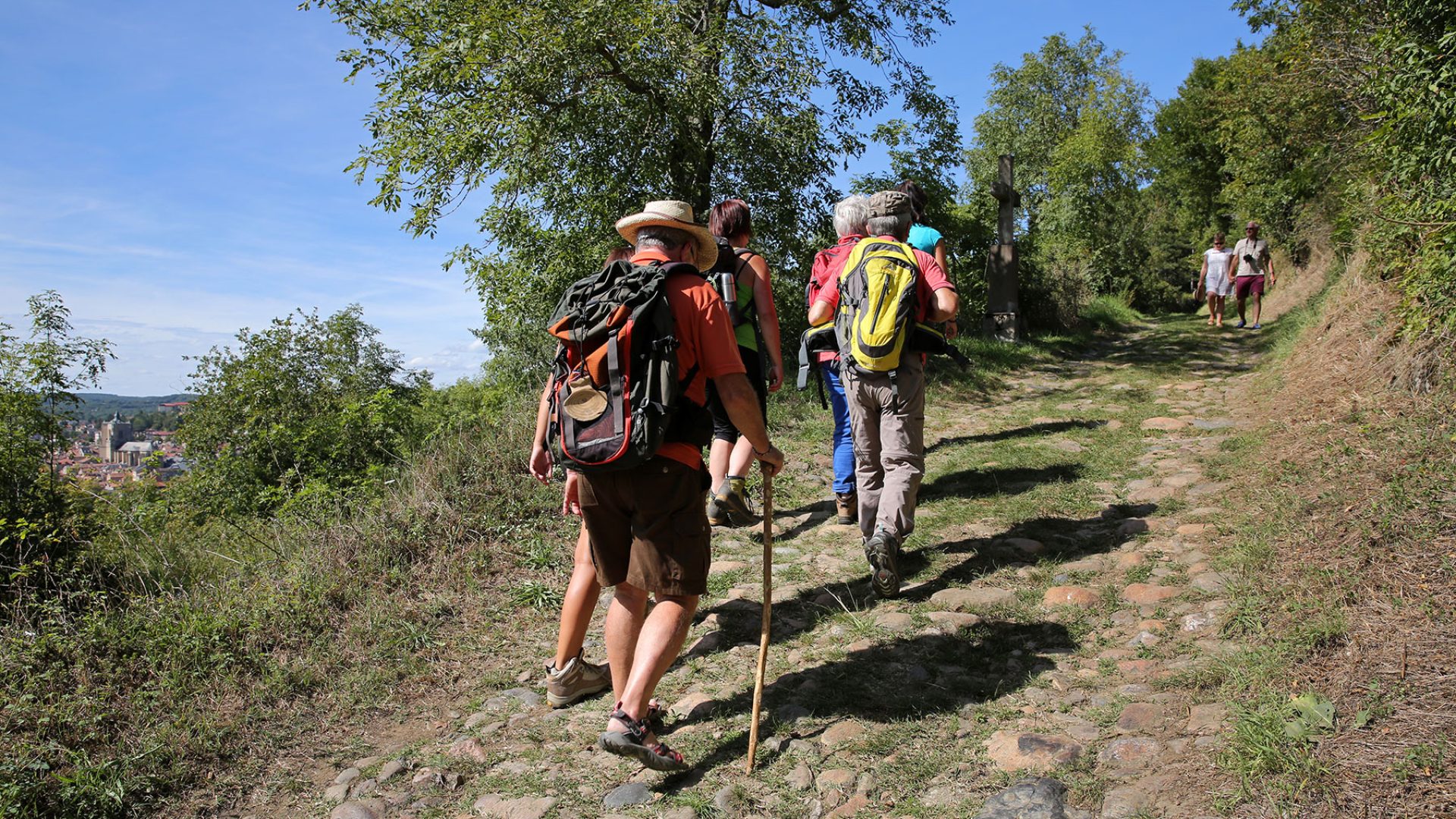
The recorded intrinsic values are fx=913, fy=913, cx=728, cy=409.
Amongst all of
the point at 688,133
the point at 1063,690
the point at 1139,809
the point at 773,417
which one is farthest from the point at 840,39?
the point at 1139,809

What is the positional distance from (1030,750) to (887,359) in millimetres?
2093

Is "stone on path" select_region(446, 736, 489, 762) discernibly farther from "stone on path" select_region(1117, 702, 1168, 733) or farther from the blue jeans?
the blue jeans

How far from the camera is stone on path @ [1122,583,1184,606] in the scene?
4.30 metres

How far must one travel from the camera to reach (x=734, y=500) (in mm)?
5633

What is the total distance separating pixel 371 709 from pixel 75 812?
109 centimetres

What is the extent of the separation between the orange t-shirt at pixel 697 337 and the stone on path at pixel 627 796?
1146 mm

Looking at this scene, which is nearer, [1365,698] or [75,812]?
[1365,698]

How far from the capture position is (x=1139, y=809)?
2.64m

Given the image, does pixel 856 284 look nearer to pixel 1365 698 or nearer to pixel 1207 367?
pixel 1365 698

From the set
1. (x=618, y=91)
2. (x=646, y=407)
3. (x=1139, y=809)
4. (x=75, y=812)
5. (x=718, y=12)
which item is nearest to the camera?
(x=1139, y=809)

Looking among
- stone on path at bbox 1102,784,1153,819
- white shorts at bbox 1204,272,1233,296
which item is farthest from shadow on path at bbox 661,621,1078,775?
white shorts at bbox 1204,272,1233,296

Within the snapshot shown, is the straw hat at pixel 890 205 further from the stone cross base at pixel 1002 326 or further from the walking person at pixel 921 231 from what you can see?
the stone cross base at pixel 1002 326

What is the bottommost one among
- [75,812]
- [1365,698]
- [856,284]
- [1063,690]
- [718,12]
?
[75,812]

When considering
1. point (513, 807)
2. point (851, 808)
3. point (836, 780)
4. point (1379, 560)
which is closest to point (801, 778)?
point (836, 780)
